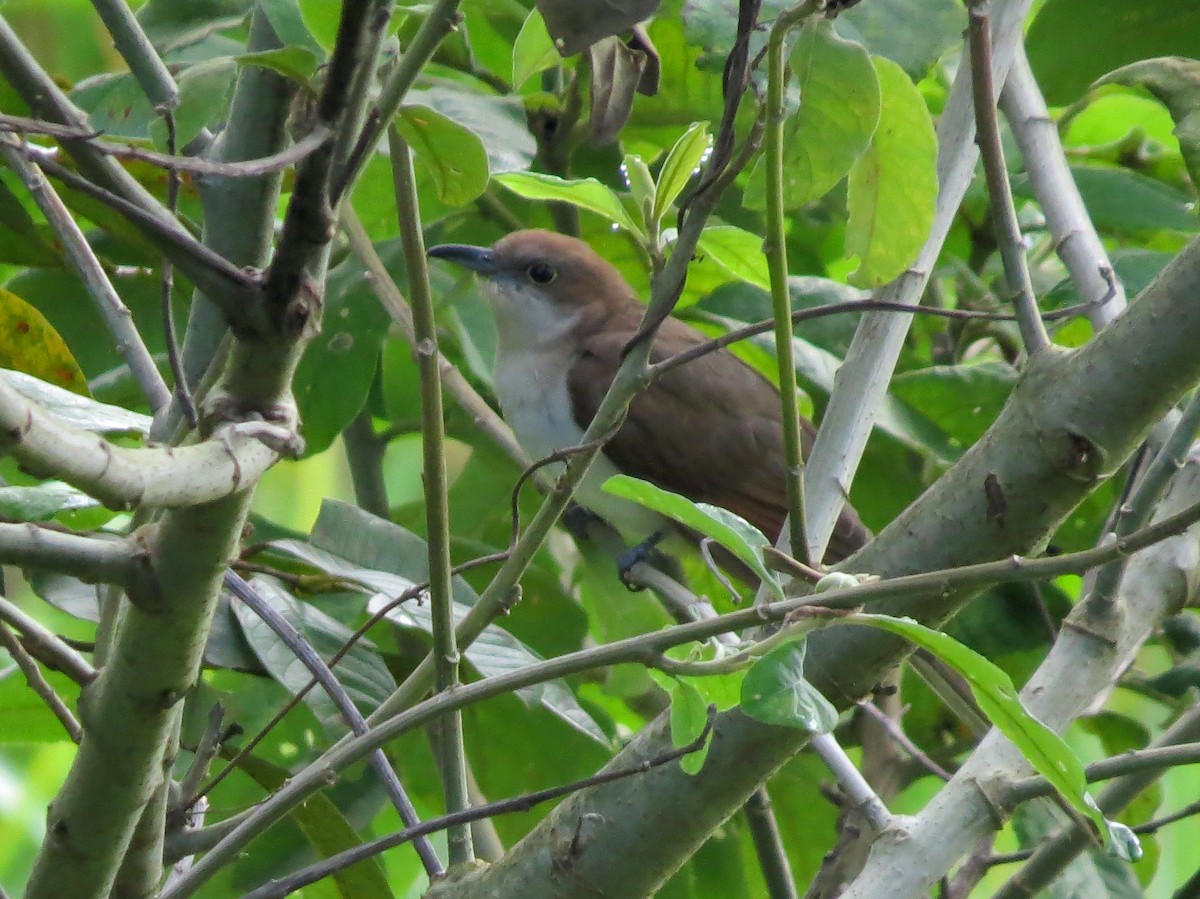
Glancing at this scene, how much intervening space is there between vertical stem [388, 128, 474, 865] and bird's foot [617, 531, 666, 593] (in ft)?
3.87

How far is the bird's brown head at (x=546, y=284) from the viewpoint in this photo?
3.54 m

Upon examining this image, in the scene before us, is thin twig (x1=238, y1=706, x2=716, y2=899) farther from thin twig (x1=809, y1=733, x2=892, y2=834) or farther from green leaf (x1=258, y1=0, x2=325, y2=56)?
green leaf (x1=258, y1=0, x2=325, y2=56)

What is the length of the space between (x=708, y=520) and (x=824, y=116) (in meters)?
0.45

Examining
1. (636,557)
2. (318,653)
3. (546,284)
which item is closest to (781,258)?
(318,653)

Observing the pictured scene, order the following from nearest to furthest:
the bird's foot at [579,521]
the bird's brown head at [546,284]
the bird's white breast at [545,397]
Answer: the bird's foot at [579,521] → the bird's white breast at [545,397] → the bird's brown head at [546,284]

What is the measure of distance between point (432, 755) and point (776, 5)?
1.54 meters

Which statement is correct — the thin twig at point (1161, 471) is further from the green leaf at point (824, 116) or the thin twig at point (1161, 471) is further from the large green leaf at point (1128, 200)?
the large green leaf at point (1128, 200)

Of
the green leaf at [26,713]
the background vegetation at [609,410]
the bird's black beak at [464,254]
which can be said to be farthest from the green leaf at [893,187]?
the bird's black beak at [464,254]

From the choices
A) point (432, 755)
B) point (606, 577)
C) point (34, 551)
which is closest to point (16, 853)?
point (432, 755)

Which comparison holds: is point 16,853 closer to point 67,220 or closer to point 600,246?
point 600,246

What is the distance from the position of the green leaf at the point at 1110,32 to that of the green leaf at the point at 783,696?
1832 mm

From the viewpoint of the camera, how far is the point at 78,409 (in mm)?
1193

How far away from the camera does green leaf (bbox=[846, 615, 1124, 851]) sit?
99 cm

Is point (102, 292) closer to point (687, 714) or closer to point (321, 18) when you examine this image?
point (321, 18)
